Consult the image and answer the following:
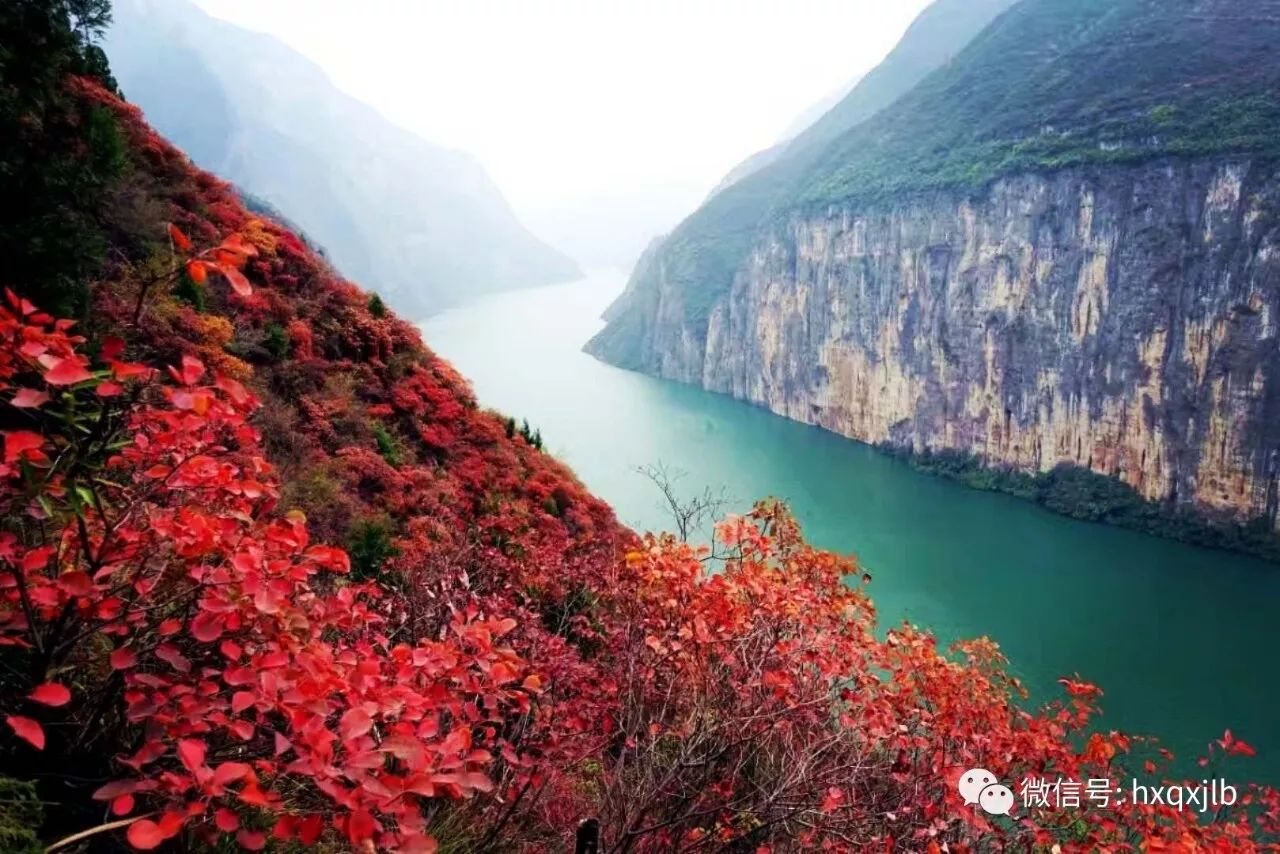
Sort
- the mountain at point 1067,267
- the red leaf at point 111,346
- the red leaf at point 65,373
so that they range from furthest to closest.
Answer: the mountain at point 1067,267 < the red leaf at point 111,346 < the red leaf at point 65,373

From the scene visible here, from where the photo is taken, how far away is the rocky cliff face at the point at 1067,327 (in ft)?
105

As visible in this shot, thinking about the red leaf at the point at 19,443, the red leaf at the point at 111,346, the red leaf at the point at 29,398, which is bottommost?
the red leaf at the point at 19,443

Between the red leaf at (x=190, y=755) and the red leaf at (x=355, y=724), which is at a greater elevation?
the red leaf at (x=355, y=724)

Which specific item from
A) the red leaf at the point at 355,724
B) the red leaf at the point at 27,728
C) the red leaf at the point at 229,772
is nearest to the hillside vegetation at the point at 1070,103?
the red leaf at the point at 355,724

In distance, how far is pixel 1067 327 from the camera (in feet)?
129

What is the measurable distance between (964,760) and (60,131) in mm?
11589

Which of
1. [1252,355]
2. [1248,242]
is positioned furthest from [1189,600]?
[1248,242]

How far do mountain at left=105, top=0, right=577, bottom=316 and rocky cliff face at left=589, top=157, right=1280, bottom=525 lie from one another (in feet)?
260

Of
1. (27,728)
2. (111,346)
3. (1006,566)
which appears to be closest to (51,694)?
(27,728)

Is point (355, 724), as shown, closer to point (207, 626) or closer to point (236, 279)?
point (207, 626)

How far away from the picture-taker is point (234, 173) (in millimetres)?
112500

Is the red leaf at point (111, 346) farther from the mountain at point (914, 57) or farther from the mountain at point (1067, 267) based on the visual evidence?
the mountain at point (914, 57)

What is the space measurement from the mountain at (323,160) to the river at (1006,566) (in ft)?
257

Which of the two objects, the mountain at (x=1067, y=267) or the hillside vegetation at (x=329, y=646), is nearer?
the hillside vegetation at (x=329, y=646)
